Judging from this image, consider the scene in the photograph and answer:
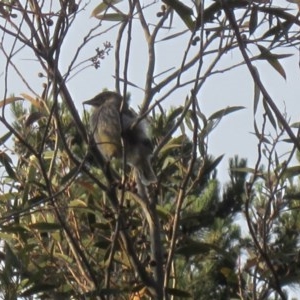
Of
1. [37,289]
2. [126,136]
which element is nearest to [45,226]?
[37,289]

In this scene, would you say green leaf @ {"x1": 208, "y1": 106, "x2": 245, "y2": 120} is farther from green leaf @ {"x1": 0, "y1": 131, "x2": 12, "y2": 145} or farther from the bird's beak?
the bird's beak

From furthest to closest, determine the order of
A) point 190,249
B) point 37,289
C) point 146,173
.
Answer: point 146,173 → point 190,249 → point 37,289

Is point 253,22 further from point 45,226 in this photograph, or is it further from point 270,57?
point 45,226

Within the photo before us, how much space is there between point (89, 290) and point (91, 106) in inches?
113

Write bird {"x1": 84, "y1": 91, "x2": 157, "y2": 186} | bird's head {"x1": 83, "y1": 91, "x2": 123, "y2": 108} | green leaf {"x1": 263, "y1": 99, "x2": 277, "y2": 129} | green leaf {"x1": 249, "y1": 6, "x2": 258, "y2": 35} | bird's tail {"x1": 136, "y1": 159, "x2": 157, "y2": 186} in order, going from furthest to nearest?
bird's head {"x1": 83, "y1": 91, "x2": 123, "y2": 108} → bird {"x1": 84, "y1": 91, "x2": 157, "y2": 186} → bird's tail {"x1": 136, "y1": 159, "x2": 157, "y2": 186} → green leaf {"x1": 249, "y1": 6, "x2": 258, "y2": 35} → green leaf {"x1": 263, "y1": 99, "x2": 277, "y2": 129}

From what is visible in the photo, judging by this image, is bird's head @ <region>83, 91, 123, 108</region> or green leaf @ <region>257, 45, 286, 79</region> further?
bird's head @ <region>83, 91, 123, 108</region>

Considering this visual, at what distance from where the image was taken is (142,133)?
543cm

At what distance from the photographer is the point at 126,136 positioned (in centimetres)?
476

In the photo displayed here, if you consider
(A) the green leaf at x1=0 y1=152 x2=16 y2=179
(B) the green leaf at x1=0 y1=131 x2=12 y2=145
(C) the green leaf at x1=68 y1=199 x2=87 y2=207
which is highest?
(B) the green leaf at x1=0 y1=131 x2=12 y2=145

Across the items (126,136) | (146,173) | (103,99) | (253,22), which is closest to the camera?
(253,22)

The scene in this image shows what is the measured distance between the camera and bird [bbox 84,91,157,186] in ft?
15.2

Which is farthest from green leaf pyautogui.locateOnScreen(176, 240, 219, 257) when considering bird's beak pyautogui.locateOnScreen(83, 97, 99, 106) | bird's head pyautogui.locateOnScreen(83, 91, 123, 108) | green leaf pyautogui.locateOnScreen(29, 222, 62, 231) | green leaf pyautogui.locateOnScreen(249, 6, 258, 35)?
bird's beak pyautogui.locateOnScreen(83, 97, 99, 106)

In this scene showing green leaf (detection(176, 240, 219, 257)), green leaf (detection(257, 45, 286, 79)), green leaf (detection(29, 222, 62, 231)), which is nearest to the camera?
green leaf (detection(257, 45, 286, 79))

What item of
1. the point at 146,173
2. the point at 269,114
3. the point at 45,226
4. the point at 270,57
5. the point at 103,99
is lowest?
the point at 45,226
